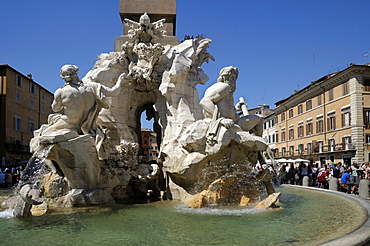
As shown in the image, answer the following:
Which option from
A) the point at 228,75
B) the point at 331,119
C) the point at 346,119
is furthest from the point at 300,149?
the point at 228,75

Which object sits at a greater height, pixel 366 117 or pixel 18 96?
pixel 18 96

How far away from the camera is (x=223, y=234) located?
5.20 m

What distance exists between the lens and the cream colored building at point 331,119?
29719 mm

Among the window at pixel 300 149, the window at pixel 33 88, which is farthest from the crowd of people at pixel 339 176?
the window at pixel 33 88

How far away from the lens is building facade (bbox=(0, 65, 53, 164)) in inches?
1148

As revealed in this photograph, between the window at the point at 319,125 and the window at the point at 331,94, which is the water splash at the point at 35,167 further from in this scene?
the window at the point at 319,125

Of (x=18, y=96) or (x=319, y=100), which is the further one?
(x=319, y=100)

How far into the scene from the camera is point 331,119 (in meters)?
34.0

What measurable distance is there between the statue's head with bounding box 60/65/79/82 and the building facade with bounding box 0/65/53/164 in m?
23.3

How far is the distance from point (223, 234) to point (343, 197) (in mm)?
5058

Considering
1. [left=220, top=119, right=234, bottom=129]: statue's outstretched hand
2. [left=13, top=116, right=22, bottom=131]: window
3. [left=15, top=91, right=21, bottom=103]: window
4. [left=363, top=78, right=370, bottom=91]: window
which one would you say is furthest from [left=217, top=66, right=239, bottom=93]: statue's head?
[left=15, top=91, right=21, bottom=103]: window

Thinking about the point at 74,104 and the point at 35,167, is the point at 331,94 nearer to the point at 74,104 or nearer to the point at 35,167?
the point at 74,104

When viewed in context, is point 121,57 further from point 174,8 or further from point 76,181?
point 76,181

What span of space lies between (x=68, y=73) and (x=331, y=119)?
30561 millimetres
